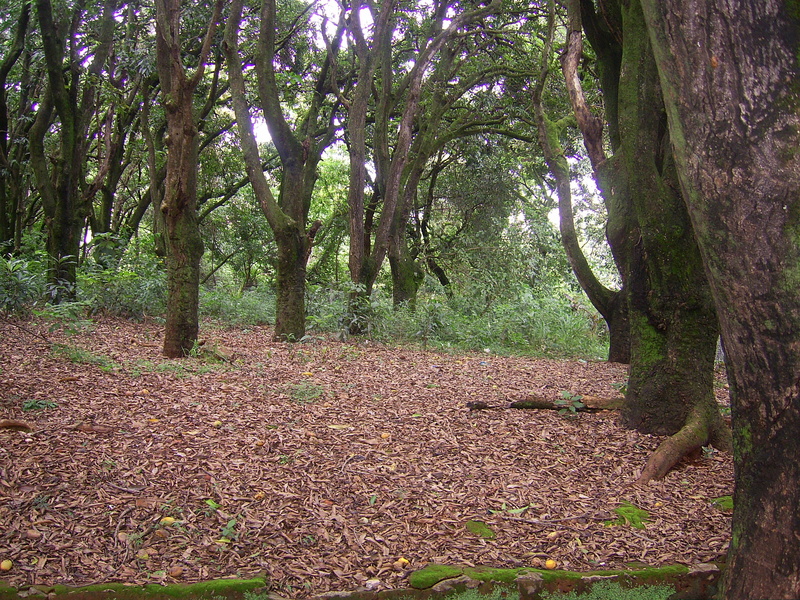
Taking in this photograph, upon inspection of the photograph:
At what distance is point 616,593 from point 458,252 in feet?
41.6

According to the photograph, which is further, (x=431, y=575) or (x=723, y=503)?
(x=723, y=503)

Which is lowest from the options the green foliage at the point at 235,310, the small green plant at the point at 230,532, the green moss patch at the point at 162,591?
the green moss patch at the point at 162,591

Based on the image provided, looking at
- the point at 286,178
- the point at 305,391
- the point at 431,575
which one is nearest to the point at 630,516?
the point at 431,575

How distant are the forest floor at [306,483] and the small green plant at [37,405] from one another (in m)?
0.01

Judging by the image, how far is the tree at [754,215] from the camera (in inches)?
84.8

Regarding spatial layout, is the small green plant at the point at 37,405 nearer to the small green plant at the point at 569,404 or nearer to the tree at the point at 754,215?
the small green plant at the point at 569,404

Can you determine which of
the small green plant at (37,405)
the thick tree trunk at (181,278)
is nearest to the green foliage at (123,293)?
the thick tree trunk at (181,278)

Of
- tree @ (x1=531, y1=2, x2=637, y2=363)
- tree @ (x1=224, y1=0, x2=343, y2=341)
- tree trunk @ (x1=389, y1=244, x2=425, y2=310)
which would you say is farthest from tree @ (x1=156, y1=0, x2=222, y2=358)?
tree trunk @ (x1=389, y1=244, x2=425, y2=310)

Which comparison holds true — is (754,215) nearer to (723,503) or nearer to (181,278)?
(723,503)

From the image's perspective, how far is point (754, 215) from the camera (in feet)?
7.24

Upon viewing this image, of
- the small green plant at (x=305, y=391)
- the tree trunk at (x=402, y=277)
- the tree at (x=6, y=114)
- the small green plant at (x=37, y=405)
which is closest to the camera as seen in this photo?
the small green plant at (x=37, y=405)

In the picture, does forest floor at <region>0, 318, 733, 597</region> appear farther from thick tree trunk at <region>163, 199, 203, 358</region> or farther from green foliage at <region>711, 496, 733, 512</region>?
thick tree trunk at <region>163, 199, 203, 358</region>

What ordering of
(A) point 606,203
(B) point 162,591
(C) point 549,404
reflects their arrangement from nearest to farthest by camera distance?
1. (B) point 162,591
2. (C) point 549,404
3. (A) point 606,203

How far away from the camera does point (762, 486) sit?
2.28 m
